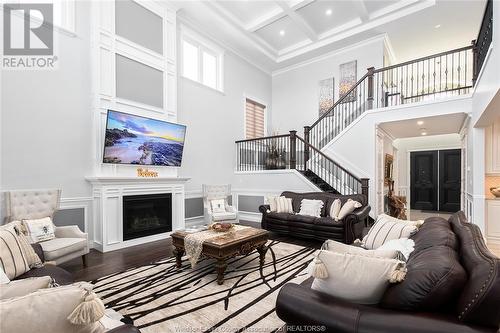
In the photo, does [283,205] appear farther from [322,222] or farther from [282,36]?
[282,36]

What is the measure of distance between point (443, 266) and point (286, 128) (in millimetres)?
7790

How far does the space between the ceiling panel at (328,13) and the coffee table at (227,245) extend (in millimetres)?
5598

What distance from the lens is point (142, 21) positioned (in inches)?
199

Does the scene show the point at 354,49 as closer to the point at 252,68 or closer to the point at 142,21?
the point at 252,68

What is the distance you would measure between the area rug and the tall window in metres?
5.23

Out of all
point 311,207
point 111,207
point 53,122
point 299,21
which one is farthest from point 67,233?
point 299,21

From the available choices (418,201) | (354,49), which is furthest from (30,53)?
(418,201)

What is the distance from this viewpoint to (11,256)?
2.15 metres

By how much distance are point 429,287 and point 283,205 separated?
4268 millimetres

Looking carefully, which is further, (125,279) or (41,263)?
(125,279)

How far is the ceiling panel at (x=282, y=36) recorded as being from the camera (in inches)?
262

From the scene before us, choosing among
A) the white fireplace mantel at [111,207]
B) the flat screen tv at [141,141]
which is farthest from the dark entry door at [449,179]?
the white fireplace mantel at [111,207]

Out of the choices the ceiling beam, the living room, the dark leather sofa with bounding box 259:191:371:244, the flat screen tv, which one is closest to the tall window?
the living room

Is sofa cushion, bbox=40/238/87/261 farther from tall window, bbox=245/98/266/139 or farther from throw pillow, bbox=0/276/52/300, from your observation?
tall window, bbox=245/98/266/139
